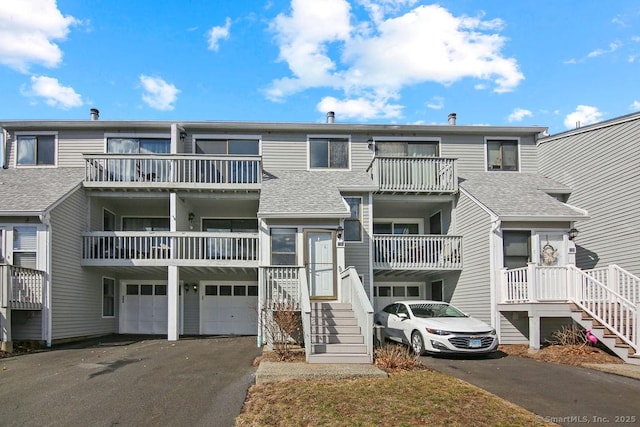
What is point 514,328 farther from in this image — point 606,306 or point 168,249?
point 168,249

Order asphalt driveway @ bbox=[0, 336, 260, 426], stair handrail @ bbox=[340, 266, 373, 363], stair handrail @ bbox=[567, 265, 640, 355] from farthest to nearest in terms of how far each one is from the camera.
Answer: stair handrail @ bbox=[567, 265, 640, 355] → stair handrail @ bbox=[340, 266, 373, 363] → asphalt driveway @ bbox=[0, 336, 260, 426]

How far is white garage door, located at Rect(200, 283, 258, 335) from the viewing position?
18672 millimetres

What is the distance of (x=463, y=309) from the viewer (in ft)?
53.9

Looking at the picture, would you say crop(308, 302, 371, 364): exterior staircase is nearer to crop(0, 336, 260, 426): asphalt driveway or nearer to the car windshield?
crop(0, 336, 260, 426): asphalt driveway

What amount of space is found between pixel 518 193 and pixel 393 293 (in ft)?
19.7

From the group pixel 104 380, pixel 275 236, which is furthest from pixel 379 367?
pixel 275 236

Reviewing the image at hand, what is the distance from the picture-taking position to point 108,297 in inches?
719

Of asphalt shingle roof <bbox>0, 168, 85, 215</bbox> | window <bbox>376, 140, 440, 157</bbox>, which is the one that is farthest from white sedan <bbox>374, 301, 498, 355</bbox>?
asphalt shingle roof <bbox>0, 168, 85, 215</bbox>

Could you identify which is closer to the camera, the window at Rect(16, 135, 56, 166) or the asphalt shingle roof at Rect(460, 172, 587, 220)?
the asphalt shingle roof at Rect(460, 172, 587, 220)

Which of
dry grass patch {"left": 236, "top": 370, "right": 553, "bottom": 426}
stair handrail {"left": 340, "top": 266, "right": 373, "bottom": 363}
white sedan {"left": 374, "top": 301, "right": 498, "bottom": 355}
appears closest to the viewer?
dry grass patch {"left": 236, "top": 370, "right": 553, "bottom": 426}

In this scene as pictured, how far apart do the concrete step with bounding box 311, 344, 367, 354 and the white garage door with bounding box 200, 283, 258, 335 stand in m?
8.21

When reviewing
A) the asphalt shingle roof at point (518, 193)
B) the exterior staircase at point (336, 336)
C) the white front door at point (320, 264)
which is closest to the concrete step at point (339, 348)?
the exterior staircase at point (336, 336)

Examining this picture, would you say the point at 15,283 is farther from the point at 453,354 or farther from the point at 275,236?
the point at 453,354

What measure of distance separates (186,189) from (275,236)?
12.1 feet
